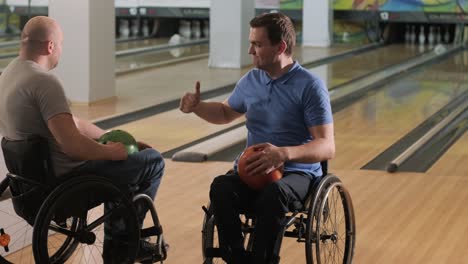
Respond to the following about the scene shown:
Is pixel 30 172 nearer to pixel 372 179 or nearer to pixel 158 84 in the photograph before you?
pixel 372 179

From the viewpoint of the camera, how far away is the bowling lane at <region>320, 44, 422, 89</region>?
1067 cm

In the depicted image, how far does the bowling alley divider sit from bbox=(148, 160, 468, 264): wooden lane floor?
160 millimetres

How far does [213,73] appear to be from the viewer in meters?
11.0

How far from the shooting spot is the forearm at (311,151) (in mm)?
3062

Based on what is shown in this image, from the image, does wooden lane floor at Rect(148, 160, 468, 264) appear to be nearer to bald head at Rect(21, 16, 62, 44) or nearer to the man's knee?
the man's knee

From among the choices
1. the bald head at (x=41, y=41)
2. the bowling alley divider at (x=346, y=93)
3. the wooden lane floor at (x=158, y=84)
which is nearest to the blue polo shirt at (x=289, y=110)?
the bald head at (x=41, y=41)

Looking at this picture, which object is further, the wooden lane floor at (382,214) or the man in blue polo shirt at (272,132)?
the wooden lane floor at (382,214)

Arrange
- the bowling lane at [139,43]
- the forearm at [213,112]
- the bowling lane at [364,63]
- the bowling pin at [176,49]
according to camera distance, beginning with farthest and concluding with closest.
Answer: the bowling lane at [139,43]
the bowling pin at [176,49]
the bowling lane at [364,63]
the forearm at [213,112]

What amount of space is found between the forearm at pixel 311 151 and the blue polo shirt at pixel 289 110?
79mm

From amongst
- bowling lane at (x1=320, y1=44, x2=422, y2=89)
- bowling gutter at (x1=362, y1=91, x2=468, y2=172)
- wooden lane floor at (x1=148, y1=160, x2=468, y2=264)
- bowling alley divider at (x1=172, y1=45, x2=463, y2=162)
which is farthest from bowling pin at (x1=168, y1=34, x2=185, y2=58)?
wooden lane floor at (x1=148, y1=160, x2=468, y2=264)

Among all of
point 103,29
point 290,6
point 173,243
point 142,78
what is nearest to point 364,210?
point 173,243

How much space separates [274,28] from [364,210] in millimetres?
1772

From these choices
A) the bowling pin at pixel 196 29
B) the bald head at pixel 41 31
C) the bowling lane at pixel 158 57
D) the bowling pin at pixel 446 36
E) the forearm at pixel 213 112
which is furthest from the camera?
the bowling pin at pixel 196 29

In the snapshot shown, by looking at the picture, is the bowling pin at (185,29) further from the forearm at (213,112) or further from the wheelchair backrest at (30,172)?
the wheelchair backrest at (30,172)
